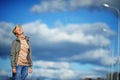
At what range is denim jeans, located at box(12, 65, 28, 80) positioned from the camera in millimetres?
20188

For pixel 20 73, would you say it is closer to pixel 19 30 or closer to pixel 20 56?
pixel 20 56

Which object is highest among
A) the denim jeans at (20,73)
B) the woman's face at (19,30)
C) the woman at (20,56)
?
the woman's face at (19,30)

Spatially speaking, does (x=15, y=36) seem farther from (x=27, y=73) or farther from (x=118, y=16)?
(x=118, y=16)

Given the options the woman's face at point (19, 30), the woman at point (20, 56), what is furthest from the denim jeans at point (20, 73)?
the woman's face at point (19, 30)

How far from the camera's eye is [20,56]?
66.5 feet

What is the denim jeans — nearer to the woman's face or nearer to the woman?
the woman

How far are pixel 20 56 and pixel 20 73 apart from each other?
0.76m

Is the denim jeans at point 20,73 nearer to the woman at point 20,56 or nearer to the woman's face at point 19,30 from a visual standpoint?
the woman at point 20,56

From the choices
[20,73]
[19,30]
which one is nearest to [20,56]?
[20,73]

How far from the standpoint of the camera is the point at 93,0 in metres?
22.0

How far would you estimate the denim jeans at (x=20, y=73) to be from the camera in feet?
66.2

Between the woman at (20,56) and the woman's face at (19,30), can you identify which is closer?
the woman at (20,56)

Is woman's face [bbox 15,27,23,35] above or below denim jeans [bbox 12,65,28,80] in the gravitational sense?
above

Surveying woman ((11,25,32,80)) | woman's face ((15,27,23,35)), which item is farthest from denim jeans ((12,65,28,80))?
woman's face ((15,27,23,35))
